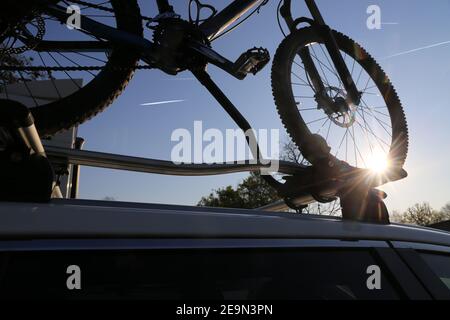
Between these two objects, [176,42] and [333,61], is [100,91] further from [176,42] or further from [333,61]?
[333,61]

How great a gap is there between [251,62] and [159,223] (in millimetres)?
1676

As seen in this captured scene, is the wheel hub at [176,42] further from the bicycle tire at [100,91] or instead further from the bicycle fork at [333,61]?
the bicycle fork at [333,61]

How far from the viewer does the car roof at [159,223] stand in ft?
2.96

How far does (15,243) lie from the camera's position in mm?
865

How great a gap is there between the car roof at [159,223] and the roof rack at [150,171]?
6 centimetres

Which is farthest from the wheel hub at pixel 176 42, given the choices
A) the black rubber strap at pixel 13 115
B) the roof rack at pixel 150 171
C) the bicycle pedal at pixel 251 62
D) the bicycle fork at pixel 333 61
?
the black rubber strap at pixel 13 115

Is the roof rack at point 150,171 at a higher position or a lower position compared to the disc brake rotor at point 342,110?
lower

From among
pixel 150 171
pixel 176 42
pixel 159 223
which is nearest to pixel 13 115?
pixel 159 223

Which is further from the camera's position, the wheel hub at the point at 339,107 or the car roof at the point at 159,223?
the wheel hub at the point at 339,107

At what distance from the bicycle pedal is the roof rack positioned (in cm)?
74

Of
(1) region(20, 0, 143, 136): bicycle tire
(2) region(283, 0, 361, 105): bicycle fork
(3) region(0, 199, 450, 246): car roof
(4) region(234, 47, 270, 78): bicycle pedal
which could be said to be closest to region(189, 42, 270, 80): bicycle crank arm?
(4) region(234, 47, 270, 78): bicycle pedal

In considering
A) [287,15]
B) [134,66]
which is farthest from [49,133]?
[287,15]

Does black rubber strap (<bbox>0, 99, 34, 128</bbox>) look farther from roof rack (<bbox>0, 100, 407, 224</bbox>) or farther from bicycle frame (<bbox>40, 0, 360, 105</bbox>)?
bicycle frame (<bbox>40, 0, 360, 105</bbox>)
